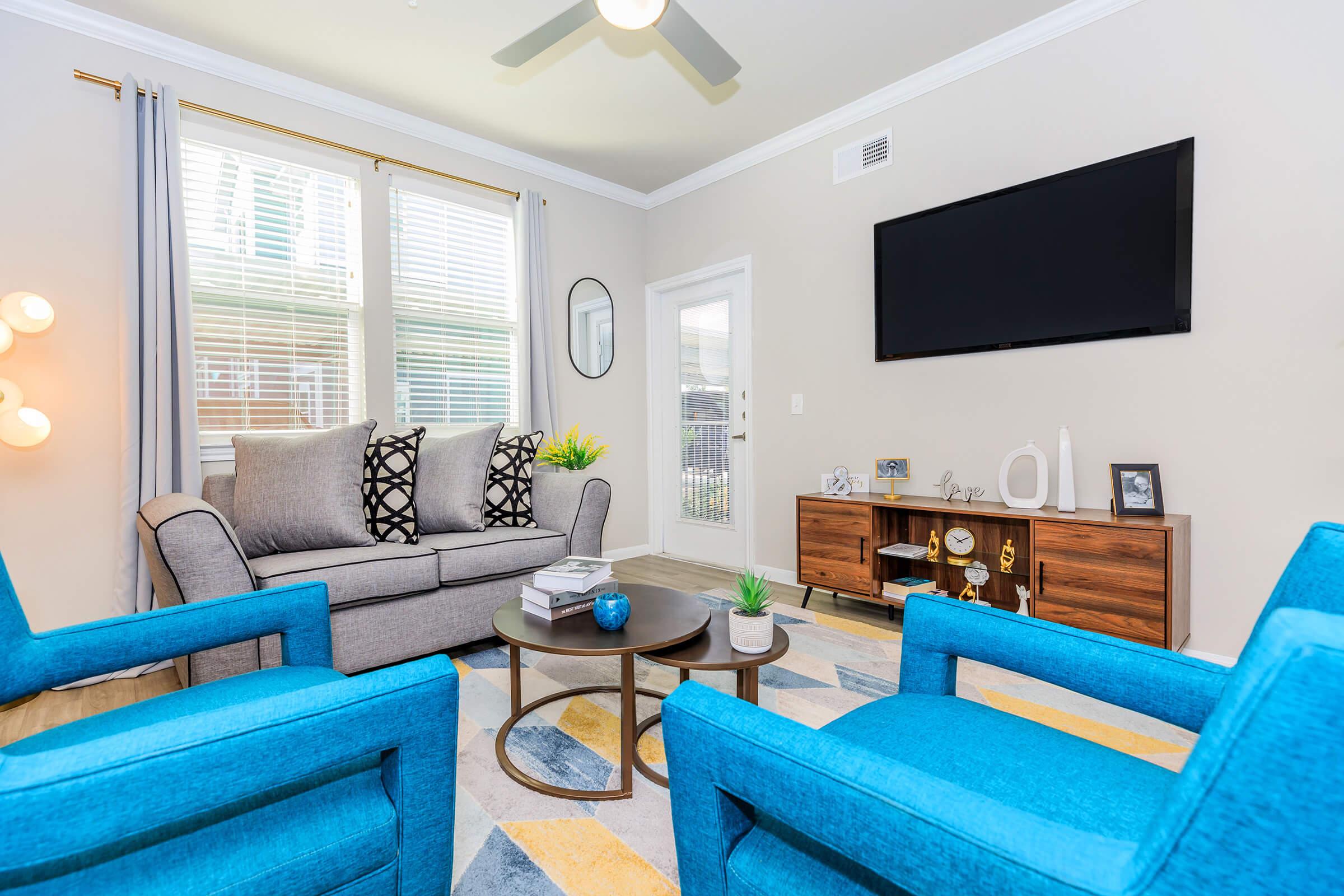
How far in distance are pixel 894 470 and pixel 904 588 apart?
24.6 inches

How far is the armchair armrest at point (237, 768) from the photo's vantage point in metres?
0.61

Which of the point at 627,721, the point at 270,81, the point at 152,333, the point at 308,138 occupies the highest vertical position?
the point at 270,81

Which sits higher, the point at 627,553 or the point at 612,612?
the point at 612,612

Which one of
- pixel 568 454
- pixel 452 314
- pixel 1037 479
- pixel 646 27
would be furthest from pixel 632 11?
pixel 1037 479

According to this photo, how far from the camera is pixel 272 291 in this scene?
122 inches

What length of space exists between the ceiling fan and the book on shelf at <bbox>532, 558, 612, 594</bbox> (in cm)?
172

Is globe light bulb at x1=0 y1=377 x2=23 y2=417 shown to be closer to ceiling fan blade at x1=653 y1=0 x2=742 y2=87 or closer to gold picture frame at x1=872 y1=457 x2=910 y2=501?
ceiling fan blade at x1=653 y1=0 x2=742 y2=87

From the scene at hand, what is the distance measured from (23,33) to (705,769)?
3811 mm

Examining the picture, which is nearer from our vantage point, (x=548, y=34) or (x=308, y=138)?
(x=548, y=34)

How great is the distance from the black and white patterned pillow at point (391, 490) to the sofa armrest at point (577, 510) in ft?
1.96

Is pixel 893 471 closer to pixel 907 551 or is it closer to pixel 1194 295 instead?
pixel 907 551

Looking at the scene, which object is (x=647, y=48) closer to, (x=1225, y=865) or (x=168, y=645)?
(x=168, y=645)

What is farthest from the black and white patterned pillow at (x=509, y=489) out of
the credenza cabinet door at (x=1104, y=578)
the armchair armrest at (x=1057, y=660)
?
the credenza cabinet door at (x=1104, y=578)

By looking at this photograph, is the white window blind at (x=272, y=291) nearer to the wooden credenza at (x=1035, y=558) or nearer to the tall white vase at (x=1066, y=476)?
the wooden credenza at (x=1035, y=558)
